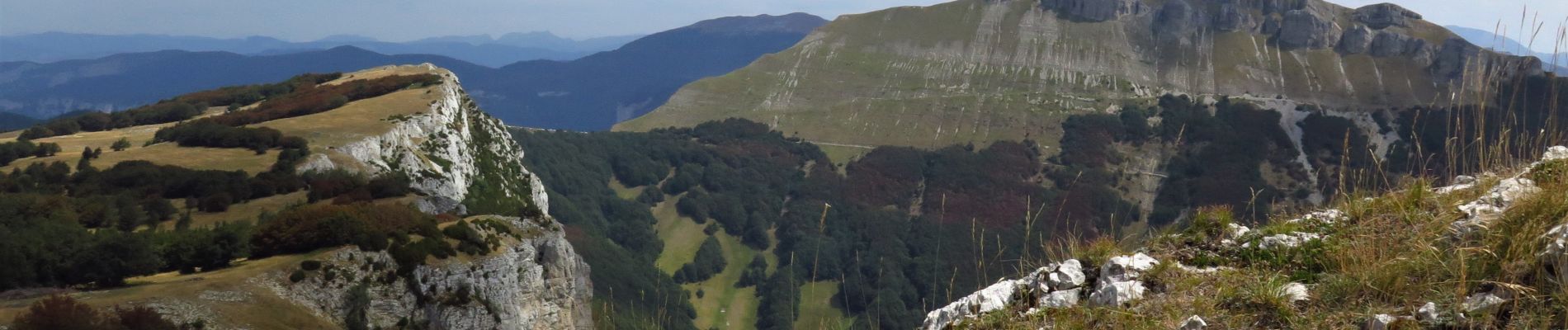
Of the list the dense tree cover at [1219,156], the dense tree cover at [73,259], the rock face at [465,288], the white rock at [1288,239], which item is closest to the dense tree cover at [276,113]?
the rock face at [465,288]

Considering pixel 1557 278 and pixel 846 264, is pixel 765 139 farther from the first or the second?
pixel 1557 278

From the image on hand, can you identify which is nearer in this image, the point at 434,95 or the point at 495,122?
the point at 434,95

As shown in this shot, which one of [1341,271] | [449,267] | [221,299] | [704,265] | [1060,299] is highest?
[1341,271]

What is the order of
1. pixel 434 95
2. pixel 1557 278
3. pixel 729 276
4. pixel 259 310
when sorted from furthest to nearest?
pixel 729 276 → pixel 434 95 → pixel 259 310 → pixel 1557 278

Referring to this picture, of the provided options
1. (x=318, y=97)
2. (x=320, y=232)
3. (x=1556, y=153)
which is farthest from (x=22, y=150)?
(x=1556, y=153)

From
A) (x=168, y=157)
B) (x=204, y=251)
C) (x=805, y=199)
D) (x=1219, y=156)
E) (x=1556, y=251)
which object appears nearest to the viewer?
(x=1556, y=251)

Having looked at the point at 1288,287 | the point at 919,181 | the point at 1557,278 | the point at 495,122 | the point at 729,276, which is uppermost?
the point at 1557,278

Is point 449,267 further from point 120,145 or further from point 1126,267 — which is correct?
point 120,145

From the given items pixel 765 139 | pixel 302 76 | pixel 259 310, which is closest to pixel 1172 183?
pixel 765 139

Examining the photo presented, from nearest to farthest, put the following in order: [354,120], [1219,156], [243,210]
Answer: [243,210] < [354,120] < [1219,156]
